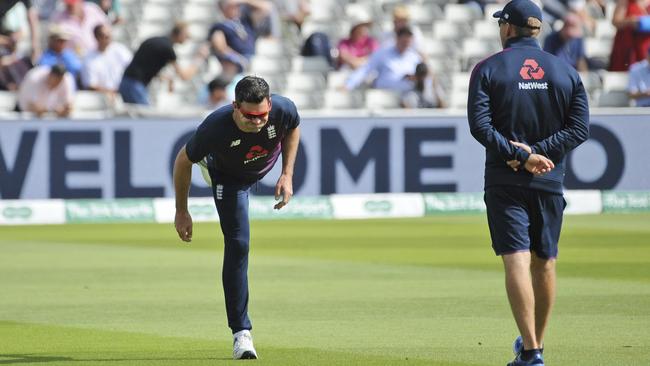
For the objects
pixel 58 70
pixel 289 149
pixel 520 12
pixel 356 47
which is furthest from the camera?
pixel 356 47

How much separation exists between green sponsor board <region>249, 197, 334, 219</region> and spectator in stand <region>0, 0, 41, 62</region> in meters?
4.36

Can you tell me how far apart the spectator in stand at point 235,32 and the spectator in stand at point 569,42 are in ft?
14.5

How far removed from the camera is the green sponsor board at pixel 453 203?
18.9 m

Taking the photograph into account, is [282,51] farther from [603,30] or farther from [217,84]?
[603,30]

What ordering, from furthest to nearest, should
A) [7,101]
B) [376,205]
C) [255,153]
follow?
[7,101] → [376,205] → [255,153]

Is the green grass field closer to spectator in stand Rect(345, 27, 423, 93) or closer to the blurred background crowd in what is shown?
the blurred background crowd

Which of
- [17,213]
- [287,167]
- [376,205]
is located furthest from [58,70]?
[287,167]

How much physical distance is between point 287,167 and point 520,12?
5.45 feet

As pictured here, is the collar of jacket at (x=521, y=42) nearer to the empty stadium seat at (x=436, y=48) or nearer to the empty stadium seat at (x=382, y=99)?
the empty stadium seat at (x=382, y=99)

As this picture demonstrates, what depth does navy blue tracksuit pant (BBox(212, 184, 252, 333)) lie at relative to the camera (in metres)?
7.94

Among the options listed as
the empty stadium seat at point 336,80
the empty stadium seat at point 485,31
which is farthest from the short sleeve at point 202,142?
the empty stadium seat at point 485,31

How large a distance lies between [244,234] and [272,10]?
49.1 feet

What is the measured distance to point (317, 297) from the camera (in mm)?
10883

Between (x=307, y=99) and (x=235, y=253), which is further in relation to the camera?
(x=307, y=99)
